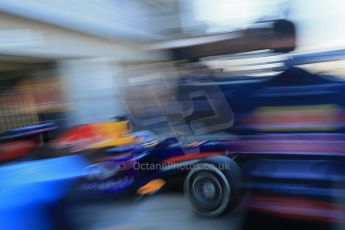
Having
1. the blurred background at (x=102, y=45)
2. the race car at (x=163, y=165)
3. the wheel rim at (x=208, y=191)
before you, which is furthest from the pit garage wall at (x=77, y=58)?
the wheel rim at (x=208, y=191)

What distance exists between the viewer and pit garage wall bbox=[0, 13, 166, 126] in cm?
486

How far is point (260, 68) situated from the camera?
3.36 metres

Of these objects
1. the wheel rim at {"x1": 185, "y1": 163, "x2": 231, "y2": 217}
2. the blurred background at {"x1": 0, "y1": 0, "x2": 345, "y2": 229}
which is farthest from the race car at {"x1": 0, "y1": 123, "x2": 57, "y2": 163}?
the wheel rim at {"x1": 185, "y1": 163, "x2": 231, "y2": 217}

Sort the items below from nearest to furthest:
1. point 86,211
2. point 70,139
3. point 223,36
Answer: point 86,211 < point 70,139 < point 223,36

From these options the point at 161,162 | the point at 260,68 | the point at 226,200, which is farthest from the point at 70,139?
the point at 260,68

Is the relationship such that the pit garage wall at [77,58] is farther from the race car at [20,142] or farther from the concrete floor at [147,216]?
the concrete floor at [147,216]

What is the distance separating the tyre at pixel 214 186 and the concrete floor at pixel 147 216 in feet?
0.33

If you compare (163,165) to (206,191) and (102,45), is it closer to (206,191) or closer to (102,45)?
(206,191)

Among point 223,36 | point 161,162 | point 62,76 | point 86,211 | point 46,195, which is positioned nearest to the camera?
point 46,195

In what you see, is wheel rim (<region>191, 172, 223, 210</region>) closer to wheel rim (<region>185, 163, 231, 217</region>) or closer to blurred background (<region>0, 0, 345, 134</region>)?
wheel rim (<region>185, 163, 231, 217</region>)

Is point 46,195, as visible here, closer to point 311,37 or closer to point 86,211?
point 86,211

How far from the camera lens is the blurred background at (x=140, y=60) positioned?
3.07 meters

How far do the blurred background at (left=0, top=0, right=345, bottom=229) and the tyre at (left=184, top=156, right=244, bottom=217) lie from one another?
4.4 inches

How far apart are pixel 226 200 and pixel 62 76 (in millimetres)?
3951
